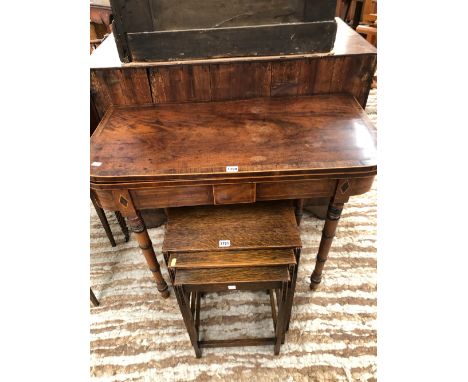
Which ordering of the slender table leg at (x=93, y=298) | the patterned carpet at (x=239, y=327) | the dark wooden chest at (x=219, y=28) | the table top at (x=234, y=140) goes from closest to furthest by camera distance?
the table top at (x=234, y=140)
the dark wooden chest at (x=219, y=28)
the patterned carpet at (x=239, y=327)
the slender table leg at (x=93, y=298)

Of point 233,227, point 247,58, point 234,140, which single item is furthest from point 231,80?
point 233,227

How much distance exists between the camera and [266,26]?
1.15 metres

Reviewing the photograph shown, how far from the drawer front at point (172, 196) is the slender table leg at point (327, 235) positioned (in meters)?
0.49

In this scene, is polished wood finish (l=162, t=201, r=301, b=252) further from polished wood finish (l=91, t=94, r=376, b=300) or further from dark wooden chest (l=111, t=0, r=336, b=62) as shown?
dark wooden chest (l=111, t=0, r=336, b=62)

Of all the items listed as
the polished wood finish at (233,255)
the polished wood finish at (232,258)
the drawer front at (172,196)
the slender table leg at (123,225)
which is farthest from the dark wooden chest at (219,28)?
the slender table leg at (123,225)

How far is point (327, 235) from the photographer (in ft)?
4.24

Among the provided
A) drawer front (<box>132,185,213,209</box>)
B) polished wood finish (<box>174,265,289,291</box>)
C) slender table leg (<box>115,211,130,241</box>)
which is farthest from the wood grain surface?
slender table leg (<box>115,211,130,241</box>)

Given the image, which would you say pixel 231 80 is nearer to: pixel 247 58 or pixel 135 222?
pixel 247 58

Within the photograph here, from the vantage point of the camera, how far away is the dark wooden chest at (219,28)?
3.61 feet

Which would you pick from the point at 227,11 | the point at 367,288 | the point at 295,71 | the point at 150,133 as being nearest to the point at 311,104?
the point at 295,71

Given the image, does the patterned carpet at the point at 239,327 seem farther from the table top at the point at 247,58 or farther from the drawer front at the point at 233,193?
the table top at the point at 247,58

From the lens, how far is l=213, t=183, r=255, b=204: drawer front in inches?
39.8

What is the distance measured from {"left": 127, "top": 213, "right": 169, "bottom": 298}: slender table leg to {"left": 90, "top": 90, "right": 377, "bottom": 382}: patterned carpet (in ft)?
0.39

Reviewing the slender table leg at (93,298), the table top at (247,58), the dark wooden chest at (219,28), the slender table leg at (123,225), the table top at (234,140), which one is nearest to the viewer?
the table top at (234,140)
